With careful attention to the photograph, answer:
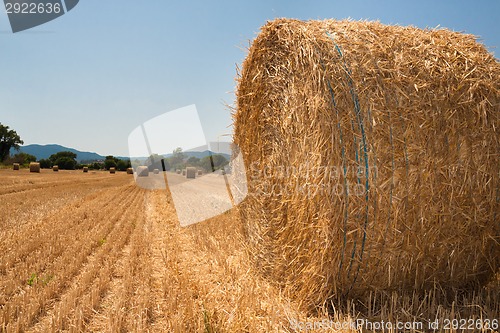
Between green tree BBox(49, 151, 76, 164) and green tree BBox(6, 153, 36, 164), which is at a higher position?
green tree BBox(49, 151, 76, 164)

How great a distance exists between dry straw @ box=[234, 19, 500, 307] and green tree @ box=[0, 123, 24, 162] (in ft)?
236

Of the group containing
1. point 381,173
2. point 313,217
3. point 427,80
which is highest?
point 427,80

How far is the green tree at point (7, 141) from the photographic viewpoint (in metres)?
62.7

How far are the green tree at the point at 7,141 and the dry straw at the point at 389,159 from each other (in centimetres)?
7187

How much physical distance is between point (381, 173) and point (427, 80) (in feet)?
3.34

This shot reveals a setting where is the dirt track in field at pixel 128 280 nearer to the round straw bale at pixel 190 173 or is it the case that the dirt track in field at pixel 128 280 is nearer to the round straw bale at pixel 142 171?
the round straw bale at pixel 190 173

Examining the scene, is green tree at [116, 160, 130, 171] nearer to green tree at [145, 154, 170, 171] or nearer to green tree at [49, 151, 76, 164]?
green tree at [49, 151, 76, 164]

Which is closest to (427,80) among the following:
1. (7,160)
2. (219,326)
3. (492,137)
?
(492,137)

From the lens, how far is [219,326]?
312cm

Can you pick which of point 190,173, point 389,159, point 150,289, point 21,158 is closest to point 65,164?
point 21,158

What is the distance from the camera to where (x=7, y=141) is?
63.3 meters

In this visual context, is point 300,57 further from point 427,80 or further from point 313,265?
point 313,265

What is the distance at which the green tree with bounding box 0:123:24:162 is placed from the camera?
2468 inches

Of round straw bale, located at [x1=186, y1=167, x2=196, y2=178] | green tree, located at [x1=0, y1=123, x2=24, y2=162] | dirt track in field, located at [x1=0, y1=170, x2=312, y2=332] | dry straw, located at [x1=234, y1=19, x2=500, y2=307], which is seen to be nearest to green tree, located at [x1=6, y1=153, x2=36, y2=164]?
green tree, located at [x1=0, y1=123, x2=24, y2=162]
